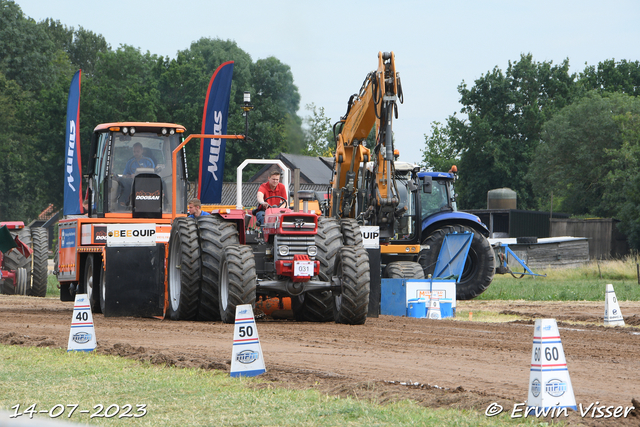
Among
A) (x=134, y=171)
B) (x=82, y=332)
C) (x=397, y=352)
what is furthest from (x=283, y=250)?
(x=134, y=171)

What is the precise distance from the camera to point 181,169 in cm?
1631

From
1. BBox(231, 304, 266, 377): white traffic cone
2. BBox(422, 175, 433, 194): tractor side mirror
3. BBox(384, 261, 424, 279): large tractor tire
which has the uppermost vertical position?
BBox(422, 175, 433, 194): tractor side mirror

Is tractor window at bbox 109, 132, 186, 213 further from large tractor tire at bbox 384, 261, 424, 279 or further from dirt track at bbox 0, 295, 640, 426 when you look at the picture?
large tractor tire at bbox 384, 261, 424, 279

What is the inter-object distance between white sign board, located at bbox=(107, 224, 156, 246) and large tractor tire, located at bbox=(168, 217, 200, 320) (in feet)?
1.69

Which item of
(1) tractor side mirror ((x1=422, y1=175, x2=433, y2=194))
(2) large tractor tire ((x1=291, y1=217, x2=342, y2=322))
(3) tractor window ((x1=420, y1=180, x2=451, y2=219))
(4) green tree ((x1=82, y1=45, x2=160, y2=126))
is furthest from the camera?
(4) green tree ((x1=82, y1=45, x2=160, y2=126))

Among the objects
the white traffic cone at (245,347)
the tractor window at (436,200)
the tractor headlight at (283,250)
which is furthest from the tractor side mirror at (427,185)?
the white traffic cone at (245,347)

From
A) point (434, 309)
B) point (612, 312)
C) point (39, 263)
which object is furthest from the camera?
point (39, 263)

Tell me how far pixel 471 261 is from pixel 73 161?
426 inches

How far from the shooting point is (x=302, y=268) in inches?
473

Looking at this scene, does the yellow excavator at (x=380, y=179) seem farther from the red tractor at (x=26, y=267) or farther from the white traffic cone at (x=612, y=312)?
the red tractor at (x=26, y=267)

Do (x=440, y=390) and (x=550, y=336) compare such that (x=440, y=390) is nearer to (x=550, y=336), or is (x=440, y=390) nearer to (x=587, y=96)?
(x=550, y=336)

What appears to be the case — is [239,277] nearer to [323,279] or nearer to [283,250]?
[283,250]

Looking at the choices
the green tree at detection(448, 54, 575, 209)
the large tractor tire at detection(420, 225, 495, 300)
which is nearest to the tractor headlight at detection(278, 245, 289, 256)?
the large tractor tire at detection(420, 225, 495, 300)

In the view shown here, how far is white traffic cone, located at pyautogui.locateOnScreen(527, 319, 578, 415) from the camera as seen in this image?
217 inches
